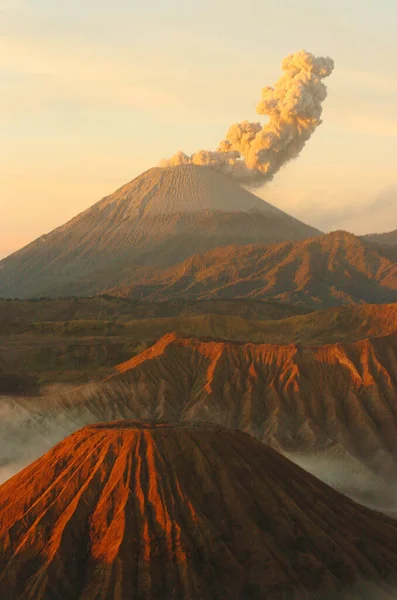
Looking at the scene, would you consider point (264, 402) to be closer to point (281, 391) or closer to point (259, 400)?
point (259, 400)

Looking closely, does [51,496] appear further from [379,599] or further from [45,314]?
[45,314]

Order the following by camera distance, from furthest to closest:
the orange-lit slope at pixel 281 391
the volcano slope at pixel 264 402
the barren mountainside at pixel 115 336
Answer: the barren mountainside at pixel 115 336 → the orange-lit slope at pixel 281 391 → the volcano slope at pixel 264 402

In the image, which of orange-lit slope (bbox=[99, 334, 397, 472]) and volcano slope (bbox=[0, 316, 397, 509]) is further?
orange-lit slope (bbox=[99, 334, 397, 472])

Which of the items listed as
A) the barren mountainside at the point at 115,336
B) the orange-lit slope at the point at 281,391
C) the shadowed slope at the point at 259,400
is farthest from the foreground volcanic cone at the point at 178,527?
the barren mountainside at the point at 115,336

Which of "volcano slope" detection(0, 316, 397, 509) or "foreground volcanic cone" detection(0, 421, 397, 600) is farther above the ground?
"foreground volcanic cone" detection(0, 421, 397, 600)

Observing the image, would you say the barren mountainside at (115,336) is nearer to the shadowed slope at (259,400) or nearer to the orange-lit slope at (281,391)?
the orange-lit slope at (281,391)

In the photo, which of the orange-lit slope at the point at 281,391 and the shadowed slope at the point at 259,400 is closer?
the shadowed slope at the point at 259,400

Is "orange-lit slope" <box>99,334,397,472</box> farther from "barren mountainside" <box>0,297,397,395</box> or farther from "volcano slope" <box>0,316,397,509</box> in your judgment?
"barren mountainside" <box>0,297,397,395</box>

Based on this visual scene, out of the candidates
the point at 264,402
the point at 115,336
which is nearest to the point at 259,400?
the point at 264,402

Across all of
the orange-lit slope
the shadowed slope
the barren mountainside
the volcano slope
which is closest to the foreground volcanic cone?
the volcano slope
